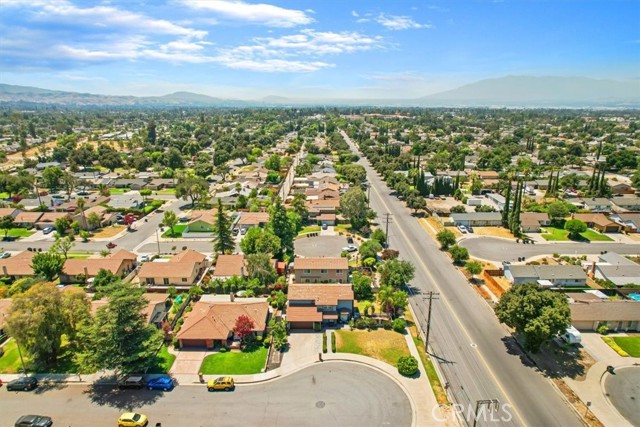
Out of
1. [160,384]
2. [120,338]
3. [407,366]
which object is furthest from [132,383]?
[407,366]

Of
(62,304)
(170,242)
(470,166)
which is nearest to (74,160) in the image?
(170,242)

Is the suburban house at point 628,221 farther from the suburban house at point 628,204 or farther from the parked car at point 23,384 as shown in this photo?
the parked car at point 23,384

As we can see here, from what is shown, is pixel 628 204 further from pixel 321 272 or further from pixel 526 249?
pixel 321 272

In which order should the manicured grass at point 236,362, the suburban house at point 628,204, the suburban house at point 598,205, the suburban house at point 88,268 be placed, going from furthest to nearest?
the suburban house at point 628,204 → the suburban house at point 598,205 → the suburban house at point 88,268 → the manicured grass at point 236,362

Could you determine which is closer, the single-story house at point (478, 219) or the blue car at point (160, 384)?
the blue car at point (160, 384)

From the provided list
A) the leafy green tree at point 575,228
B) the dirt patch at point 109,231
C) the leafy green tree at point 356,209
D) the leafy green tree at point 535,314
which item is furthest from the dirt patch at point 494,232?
the dirt patch at point 109,231

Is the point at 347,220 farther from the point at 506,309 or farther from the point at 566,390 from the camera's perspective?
the point at 566,390

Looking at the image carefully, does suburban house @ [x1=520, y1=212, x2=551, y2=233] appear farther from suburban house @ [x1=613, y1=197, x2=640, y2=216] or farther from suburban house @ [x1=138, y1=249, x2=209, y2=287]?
suburban house @ [x1=138, y1=249, x2=209, y2=287]
